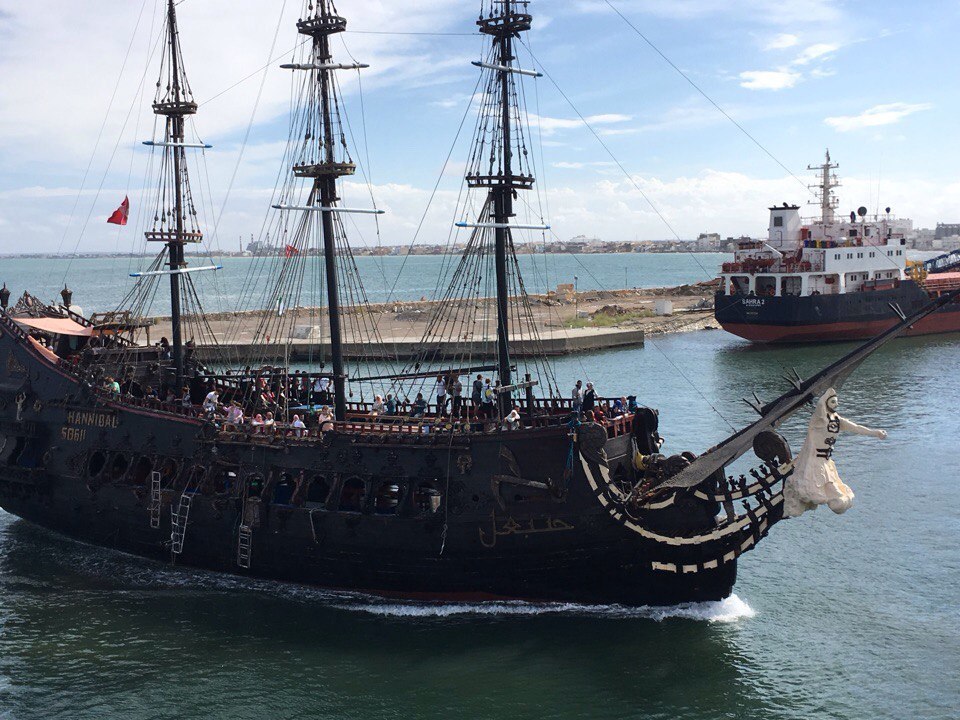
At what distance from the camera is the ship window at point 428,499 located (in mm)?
20031

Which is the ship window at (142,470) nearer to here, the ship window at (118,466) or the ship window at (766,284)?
the ship window at (118,466)

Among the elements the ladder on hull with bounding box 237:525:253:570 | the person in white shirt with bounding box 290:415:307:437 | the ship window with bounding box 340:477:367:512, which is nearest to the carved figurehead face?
the ship window with bounding box 340:477:367:512

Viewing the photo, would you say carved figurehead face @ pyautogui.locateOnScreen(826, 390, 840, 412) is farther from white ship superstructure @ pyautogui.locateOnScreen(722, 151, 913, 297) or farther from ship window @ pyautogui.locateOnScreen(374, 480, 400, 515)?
white ship superstructure @ pyautogui.locateOnScreen(722, 151, 913, 297)

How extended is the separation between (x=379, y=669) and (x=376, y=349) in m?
44.9

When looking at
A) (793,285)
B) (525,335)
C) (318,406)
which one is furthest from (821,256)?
(318,406)

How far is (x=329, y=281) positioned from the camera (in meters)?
23.4

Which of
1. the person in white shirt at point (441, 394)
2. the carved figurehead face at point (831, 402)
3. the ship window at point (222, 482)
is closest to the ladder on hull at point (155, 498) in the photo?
the ship window at point (222, 482)

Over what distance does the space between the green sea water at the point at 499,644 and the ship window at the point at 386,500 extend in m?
2.15

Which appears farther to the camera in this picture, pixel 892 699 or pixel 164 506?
pixel 164 506

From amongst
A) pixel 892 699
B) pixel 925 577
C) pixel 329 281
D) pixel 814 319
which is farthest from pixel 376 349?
pixel 892 699

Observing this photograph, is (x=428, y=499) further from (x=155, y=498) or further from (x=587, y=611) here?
(x=155, y=498)

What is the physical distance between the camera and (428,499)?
20859 mm

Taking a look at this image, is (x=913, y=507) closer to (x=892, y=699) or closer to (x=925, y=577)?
(x=925, y=577)

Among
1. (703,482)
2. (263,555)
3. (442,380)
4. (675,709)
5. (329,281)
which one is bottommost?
(675,709)
